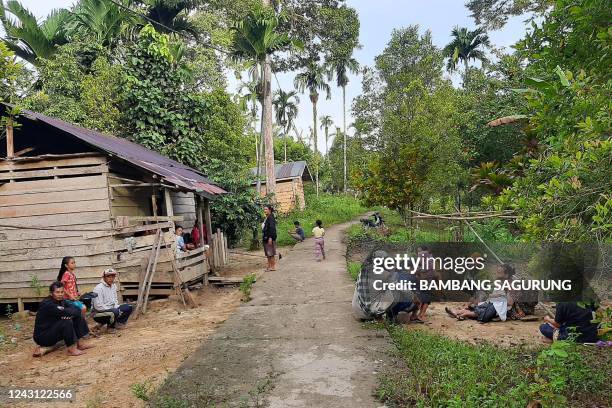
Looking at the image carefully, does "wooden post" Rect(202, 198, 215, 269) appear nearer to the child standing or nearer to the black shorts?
the child standing

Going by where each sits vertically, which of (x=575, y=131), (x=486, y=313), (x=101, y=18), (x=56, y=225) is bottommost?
(x=486, y=313)

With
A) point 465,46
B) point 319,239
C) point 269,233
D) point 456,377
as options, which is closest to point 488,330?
point 456,377

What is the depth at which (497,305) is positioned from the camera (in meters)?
7.18

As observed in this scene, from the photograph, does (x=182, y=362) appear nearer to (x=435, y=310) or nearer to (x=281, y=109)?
(x=435, y=310)

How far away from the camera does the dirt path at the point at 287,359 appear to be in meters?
4.25

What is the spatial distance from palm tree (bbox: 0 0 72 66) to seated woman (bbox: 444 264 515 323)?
824 inches

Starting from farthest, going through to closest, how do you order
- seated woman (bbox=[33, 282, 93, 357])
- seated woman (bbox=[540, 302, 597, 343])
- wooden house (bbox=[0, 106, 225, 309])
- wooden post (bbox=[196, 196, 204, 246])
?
wooden post (bbox=[196, 196, 204, 246])
wooden house (bbox=[0, 106, 225, 309])
seated woman (bbox=[33, 282, 93, 357])
seated woman (bbox=[540, 302, 597, 343])

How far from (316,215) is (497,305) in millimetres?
19865

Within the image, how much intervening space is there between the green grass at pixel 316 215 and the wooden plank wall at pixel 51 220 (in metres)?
10.7

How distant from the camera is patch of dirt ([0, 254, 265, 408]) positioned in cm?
473

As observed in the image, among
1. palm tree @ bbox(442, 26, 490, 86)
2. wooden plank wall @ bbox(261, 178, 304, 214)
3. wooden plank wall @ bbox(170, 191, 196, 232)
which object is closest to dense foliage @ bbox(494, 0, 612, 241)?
wooden plank wall @ bbox(170, 191, 196, 232)

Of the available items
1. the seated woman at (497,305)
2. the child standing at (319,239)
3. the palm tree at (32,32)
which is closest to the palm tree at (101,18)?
the palm tree at (32,32)

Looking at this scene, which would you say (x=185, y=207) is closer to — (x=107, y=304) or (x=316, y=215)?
(x=107, y=304)

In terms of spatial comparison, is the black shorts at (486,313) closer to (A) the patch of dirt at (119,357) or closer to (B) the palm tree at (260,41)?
(A) the patch of dirt at (119,357)
